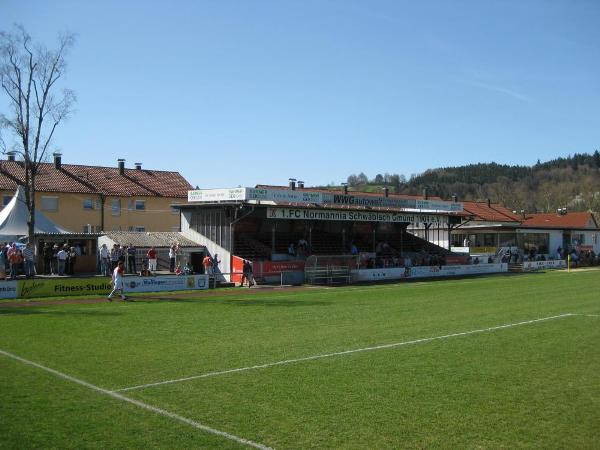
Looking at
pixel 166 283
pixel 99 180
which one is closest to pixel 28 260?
pixel 166 283

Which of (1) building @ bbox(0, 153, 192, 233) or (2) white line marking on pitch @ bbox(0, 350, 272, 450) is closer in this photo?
(2) white line marking on pitch @ bbox(0, 350, 272, 450)

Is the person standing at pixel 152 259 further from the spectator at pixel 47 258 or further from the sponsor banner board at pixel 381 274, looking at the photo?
the sponsor banner board at pixel 381 274

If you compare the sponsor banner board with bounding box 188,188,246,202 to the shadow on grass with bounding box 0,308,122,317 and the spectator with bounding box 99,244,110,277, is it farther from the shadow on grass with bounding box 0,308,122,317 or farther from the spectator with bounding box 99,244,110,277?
the shadow on grass with bounding box 0,308,122,317

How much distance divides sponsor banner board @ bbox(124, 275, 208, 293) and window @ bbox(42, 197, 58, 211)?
83.2 feet

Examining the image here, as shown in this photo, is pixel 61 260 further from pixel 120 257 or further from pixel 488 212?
pixel 488 212

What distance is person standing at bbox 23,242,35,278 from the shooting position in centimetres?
2936

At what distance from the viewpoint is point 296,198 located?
3703 cm

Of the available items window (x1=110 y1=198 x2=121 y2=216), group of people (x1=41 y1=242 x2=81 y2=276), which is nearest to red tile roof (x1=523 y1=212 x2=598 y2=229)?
window (x1=110 y1=198 x2=121 y2=216)

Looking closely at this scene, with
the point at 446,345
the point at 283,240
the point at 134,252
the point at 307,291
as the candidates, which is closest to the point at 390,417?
the point at 446,345

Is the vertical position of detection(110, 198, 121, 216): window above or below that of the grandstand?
above

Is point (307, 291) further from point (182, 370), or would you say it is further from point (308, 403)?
point (308, 403)

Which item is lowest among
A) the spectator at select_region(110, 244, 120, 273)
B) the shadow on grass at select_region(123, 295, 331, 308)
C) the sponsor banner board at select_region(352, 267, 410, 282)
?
the shadow on grass at select_region(123, 295, 331, 308)

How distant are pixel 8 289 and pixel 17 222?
9366 millimetres

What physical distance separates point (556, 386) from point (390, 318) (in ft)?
28.2
